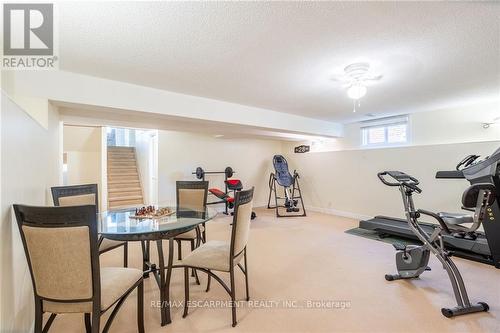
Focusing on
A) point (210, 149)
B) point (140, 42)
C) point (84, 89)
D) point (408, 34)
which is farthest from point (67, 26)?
point (210, 149)

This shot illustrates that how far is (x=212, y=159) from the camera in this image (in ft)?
21.2

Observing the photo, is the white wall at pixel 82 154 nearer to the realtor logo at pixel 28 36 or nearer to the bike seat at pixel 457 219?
the realtor logo at pixel 28 36

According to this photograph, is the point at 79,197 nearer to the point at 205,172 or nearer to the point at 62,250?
the point at 62,250

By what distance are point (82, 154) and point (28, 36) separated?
6.39 metres

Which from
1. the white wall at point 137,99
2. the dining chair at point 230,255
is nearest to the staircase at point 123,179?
the white wall at point 137,99

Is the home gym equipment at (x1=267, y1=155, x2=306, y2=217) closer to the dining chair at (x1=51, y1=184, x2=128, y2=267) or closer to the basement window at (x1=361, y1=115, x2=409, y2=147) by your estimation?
the basement window at (x1=361, y1=115, x2=409, y2=147)

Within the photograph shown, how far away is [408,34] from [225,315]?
269cm

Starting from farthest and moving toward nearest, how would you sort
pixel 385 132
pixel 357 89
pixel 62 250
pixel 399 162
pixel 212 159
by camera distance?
pixel 212 159 < pixel 385 132 < pixel 399 162 < pixel 357 89 < pixel 62 250

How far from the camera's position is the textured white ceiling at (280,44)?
146cm

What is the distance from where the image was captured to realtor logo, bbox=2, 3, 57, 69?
1443mm

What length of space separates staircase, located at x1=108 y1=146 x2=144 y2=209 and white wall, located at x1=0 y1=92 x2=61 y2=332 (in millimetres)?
5197

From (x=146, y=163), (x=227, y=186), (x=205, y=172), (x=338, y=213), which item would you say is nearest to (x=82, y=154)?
(x=146, y=163)

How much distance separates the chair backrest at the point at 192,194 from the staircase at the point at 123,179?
4.28 m

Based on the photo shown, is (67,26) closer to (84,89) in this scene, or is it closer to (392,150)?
(84,89)
